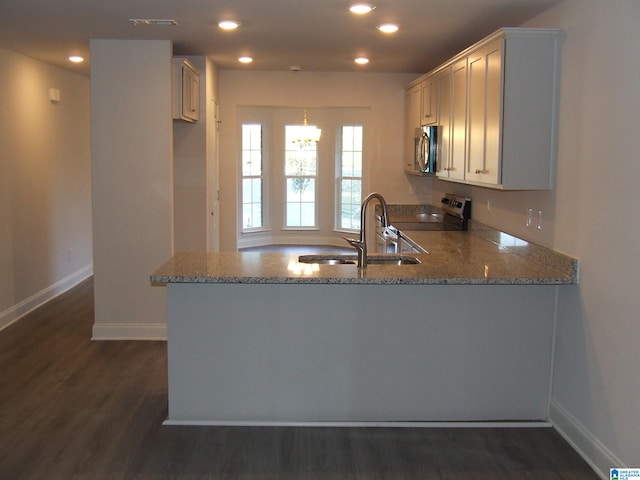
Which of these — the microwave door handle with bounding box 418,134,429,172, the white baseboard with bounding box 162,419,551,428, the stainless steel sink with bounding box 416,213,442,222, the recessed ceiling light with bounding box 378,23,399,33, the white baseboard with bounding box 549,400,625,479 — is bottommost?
the white baseboard with bounding box 162,419,551,428

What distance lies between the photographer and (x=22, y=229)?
629 centimetres

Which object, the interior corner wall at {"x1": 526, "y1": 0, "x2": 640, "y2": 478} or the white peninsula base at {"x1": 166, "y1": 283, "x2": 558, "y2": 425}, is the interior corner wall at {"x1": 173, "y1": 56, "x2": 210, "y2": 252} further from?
the interior corner wall at {"x1": 526, "y1": 0, "x2": 640, "y2": 478}

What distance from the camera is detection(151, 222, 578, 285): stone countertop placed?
351 cm

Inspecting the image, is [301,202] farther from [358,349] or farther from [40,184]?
[358,349]

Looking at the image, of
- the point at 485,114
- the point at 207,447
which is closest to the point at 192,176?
the point at 485,114

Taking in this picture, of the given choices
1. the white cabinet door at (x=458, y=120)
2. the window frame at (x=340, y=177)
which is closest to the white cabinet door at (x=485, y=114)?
the white cabinet door at (x=458, y=120)

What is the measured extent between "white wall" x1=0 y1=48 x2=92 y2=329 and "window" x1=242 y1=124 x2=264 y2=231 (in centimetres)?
272

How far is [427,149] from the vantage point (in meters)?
Answer: 5.62

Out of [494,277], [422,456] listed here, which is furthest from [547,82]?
[422,456]

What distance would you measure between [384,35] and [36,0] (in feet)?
7.37

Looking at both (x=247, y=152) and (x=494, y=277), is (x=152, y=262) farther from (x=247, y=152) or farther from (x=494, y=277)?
(x=247, y=152)

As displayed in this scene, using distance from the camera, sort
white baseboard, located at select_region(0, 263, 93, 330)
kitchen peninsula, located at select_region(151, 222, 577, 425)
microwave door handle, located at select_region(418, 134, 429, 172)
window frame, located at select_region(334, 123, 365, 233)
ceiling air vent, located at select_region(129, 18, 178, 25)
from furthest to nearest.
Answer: window frame, located at select_region(334, 123, 365, 233) → white baseboard, located at select_region(0, 263, 93, 330) → microwave door handle, located at select_region(418, 134, 429, 172) → ceiling air vent, located at select_region(129, 18, 178, 25) → kitchen peninsula, located at select_region(151, 222, 577, 425)
